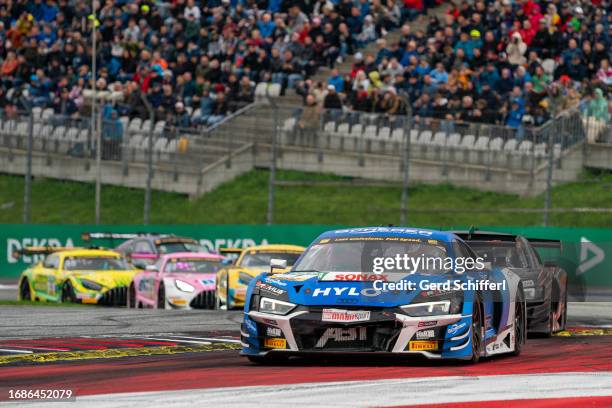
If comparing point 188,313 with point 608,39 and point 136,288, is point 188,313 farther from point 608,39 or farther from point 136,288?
point 608,39

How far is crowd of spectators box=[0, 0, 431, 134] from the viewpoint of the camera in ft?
112

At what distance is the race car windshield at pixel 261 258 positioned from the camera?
2216cm

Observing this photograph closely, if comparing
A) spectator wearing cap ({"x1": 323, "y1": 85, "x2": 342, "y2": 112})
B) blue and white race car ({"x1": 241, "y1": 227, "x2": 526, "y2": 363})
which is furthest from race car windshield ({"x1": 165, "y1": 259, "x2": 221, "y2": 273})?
blue and white race car ({"x1": 241, "y1": 227, "x2": 526, "y2": 363})

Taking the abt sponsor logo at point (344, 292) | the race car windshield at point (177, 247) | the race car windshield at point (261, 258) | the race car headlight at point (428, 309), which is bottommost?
the race car windshield at point (177, 247)

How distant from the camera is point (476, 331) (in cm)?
1112

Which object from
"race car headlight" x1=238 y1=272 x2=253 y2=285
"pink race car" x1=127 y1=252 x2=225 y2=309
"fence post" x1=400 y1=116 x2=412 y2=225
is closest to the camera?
"race car headlight" x1=238 y1=272 x2=253 y2=285

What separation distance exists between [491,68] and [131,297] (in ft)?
32.1

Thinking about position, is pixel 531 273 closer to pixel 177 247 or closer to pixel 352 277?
pixel 352 277

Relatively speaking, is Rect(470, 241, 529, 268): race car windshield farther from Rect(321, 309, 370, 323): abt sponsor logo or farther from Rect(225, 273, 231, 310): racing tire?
Rect(225, 273, 231, 310): racing tire

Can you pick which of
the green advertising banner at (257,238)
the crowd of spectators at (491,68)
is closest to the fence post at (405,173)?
the crowd of spectators at (491,68)

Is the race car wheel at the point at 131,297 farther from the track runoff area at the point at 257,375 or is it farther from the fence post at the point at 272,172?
the track runoff area at the point at 257,375

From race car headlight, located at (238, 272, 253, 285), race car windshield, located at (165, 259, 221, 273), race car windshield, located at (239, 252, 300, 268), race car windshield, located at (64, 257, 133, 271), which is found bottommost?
race car windshield, located at (64, 257, 133, 271)

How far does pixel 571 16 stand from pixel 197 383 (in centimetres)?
2274

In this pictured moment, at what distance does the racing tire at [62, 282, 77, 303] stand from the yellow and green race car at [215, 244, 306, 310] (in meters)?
3.22
